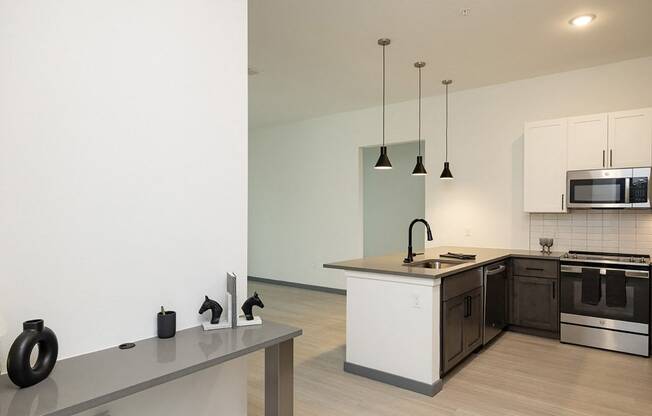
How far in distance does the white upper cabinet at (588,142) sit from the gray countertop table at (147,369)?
148 inches

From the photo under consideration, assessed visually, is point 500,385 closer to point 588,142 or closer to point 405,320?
point 405,320

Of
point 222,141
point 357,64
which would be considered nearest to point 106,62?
point 222,141

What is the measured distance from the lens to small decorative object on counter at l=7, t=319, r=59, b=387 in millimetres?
1307

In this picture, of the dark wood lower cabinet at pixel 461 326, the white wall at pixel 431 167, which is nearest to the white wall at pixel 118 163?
the dark wood lower cabinet at pixel 461 326

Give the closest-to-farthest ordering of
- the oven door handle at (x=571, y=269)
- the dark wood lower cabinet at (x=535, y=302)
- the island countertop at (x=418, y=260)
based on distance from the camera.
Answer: the island countertop at (x=418, y=260) → the oven door handle at (x=571, y=269) → the dark wood lower cabinet at (x=535, y=302)

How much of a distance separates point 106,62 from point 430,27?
273 centimetres

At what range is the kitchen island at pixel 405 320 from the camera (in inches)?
118

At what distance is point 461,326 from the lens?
341 cm

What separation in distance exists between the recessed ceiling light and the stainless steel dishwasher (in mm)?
2241

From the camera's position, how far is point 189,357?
161cm

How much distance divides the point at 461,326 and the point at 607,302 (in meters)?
1.64

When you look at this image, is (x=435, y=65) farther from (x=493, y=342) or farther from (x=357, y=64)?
(x=493, y=342)

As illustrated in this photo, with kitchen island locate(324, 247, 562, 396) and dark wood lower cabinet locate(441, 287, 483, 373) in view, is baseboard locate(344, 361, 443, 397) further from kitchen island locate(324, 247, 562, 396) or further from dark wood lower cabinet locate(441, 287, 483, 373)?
dark wood lower cabinet locate(441, 287, 483, 373)

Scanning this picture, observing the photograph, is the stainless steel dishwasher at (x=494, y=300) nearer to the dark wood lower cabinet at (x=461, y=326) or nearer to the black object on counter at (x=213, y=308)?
the dark wood lower cabinet at (x=461, y=326)
